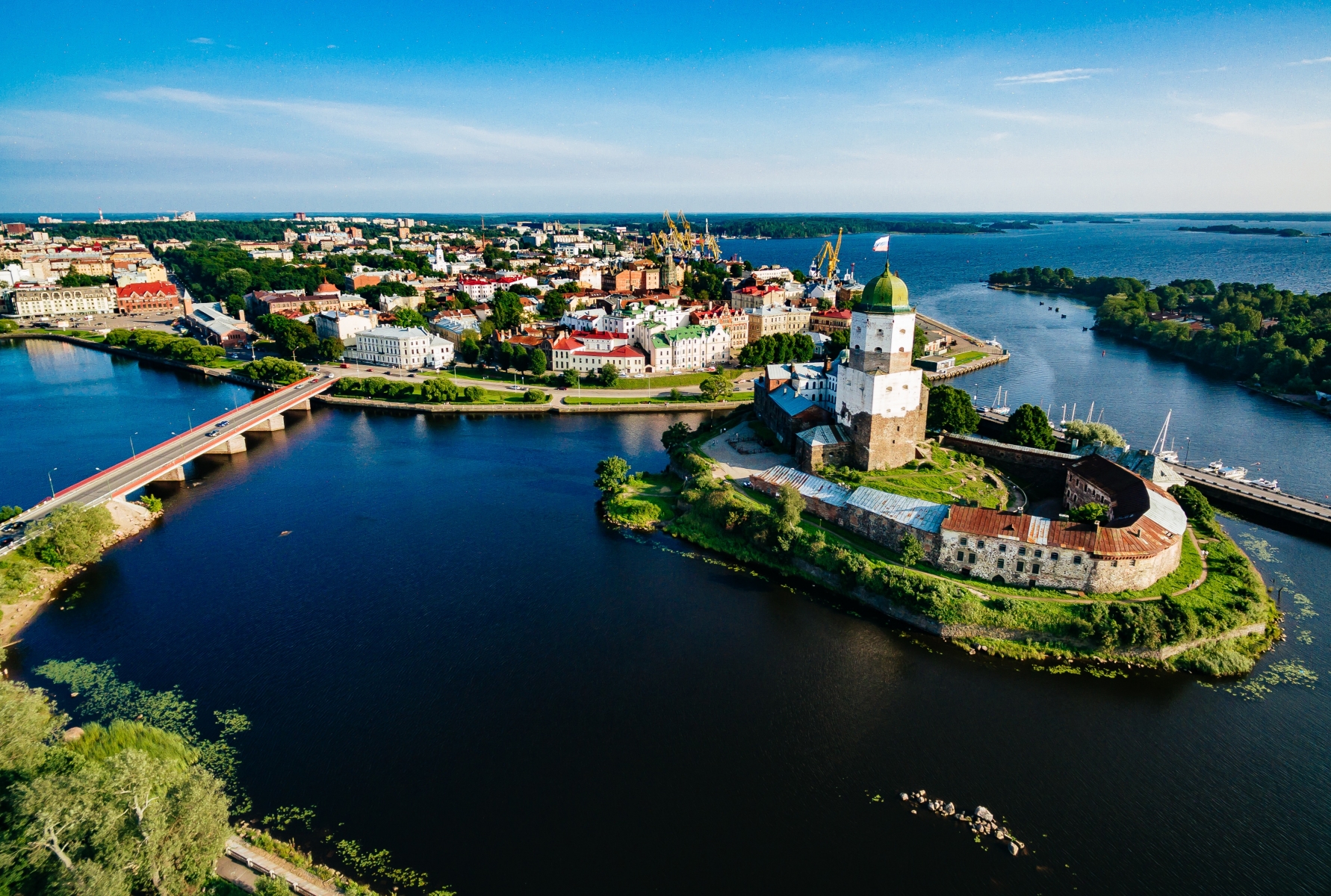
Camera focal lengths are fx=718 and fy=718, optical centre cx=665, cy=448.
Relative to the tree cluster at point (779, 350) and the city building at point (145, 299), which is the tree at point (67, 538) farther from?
the city building at point (145, 299)

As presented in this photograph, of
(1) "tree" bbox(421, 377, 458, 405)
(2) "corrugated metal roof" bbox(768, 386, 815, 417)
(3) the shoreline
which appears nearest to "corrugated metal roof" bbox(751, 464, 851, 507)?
(2) "corrugated metal roof" bbox(768, 386, 815, 417)

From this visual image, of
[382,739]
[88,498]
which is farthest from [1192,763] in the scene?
[88,498]

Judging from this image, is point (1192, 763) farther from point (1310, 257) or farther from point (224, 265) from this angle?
point (1310, 257)

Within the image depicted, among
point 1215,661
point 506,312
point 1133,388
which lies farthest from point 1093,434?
point 506,312

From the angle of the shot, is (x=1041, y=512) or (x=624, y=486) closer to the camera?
(x=1041, y=512)

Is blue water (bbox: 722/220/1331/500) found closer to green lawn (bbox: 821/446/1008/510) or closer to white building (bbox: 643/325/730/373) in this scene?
green lawn (bbox: 821/446/1008/510)
